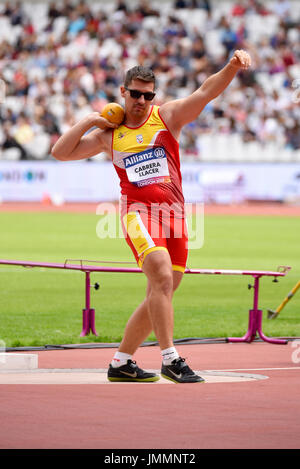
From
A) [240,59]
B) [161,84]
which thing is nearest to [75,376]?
[240,59]

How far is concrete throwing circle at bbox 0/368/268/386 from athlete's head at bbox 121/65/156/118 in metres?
2.02

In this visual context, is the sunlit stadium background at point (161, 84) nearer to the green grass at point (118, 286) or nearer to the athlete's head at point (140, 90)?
the green grass at point (118, 286)

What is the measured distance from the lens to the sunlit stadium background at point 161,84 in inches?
1407

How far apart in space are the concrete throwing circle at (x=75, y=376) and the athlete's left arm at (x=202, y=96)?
6.14 feet

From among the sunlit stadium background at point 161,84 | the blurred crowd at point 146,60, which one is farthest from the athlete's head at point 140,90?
the blurred crowd at point 146,60

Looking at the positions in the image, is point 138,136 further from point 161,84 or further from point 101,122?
point 161,84

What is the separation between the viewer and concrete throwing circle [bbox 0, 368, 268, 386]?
25.3ft

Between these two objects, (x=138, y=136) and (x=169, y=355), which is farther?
(x=138, y=136)

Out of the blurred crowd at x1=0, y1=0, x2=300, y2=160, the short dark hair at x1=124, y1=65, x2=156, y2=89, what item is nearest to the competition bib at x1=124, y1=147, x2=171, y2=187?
the short dark hair at x1=124, y1=65, x2=156, y2=89

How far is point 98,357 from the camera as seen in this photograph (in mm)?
9523

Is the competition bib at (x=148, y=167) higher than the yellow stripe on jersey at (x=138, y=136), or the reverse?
the yellow stripe on jersey at (x=138, y=136)

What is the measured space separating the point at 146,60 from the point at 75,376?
1361 inches

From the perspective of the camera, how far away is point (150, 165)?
25.0 ft

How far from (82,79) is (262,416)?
35631 millimetres
